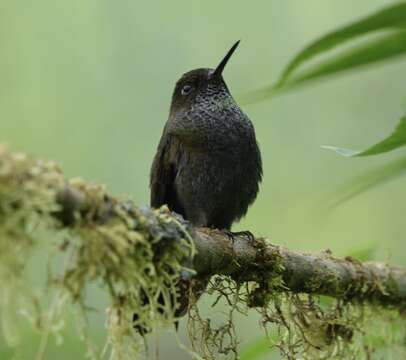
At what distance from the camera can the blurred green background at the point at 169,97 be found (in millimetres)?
6480

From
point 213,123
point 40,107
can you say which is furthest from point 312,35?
point 213,123

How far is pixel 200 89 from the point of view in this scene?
14.7 ft

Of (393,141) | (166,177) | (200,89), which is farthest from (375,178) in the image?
(200,89)

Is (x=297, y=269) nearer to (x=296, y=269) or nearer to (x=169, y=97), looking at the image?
(x=296, y=269)

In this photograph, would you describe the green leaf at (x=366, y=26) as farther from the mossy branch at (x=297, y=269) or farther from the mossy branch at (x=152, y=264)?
the mossy branch at (x=297, y=269)

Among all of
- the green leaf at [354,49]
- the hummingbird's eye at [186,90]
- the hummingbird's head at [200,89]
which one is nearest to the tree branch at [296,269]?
the green leaf at [354,49]

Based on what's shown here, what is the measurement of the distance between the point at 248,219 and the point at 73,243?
4783 mm

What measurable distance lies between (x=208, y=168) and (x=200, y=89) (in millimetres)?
923

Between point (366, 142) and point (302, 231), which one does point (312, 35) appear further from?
point (302, 231)

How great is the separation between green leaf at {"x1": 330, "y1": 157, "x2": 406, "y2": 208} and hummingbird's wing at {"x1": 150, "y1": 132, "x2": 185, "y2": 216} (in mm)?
1916

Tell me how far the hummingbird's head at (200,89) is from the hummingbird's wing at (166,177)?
0.46 m

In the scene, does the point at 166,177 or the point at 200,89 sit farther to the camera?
the point at 200,89

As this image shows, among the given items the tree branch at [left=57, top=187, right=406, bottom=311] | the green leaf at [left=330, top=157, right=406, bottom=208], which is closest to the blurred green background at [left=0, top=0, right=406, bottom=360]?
the tree branch at [left=57, top=187, right=406, bottom=311]

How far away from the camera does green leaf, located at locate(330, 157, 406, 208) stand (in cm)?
170
